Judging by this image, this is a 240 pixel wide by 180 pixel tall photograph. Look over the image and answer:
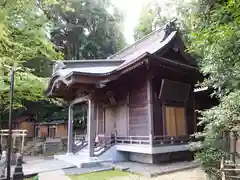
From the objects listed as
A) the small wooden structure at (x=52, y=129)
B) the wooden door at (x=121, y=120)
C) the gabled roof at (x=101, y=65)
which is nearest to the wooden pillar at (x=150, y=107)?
the gabled roof at (x=101, y=65)

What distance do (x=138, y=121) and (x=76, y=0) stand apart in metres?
17.1

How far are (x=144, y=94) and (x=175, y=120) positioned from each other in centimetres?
193

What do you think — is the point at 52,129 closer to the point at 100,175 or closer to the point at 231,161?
the point at 100,175

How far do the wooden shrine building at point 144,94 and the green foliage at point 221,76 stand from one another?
2.81 meters

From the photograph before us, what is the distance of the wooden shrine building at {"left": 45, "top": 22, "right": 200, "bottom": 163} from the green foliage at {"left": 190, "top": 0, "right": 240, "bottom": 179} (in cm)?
281

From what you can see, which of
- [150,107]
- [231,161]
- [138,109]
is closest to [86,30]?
[138,109]

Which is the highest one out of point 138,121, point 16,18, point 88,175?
point 16,18

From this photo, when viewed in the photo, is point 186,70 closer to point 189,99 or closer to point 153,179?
point 189,99

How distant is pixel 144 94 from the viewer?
372 inches

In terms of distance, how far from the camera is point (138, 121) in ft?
31.8

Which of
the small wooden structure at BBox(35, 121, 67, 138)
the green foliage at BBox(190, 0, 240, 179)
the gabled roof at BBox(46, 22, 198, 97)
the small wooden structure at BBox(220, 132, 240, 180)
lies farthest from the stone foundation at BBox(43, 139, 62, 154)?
the small wooden structure at BBox(220, 132, 240, 180)

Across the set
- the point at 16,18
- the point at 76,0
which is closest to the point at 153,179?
the point at 16,18

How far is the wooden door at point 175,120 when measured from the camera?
31.7 ft

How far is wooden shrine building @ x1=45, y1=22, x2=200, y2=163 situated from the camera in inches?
344
